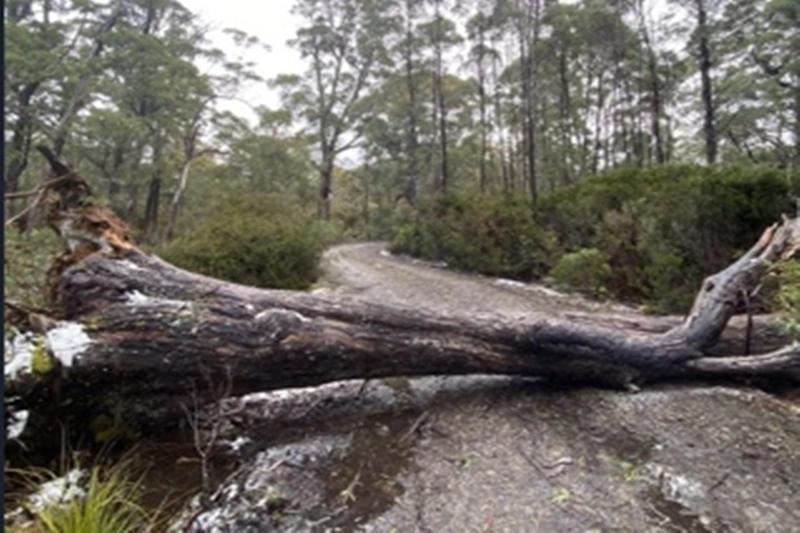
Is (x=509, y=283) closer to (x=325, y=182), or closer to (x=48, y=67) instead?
(x=48, y=67)

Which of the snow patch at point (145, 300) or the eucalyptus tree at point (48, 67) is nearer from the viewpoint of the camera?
the snow patch at point (145, 300)

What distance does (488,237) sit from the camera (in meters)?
9.30

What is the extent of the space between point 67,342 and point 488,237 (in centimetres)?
771

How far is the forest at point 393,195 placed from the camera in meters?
2.81

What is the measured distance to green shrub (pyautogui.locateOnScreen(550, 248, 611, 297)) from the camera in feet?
21.0

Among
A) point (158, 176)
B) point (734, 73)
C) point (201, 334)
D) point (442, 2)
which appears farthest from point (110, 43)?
point (734, 73)

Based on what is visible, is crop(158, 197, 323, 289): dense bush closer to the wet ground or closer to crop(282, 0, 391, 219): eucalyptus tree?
the wet ground

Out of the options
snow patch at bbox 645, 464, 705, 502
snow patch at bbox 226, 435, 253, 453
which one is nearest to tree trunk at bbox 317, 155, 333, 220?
snow patch at bbox 226, 435, 253, 453

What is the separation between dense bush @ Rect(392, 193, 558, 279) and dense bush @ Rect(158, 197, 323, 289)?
134 inches

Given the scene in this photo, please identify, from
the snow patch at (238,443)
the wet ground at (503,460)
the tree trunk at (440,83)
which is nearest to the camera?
the wet ground at (503,460)

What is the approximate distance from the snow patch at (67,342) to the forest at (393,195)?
53 mm

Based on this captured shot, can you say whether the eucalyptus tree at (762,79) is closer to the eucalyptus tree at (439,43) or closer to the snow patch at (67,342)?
the eucalyptus tree at (439,43)

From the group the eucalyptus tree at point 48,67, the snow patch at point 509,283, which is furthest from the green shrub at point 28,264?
the eucalyptus tree at point 48,67

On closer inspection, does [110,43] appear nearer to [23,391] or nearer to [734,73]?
[23,391]
